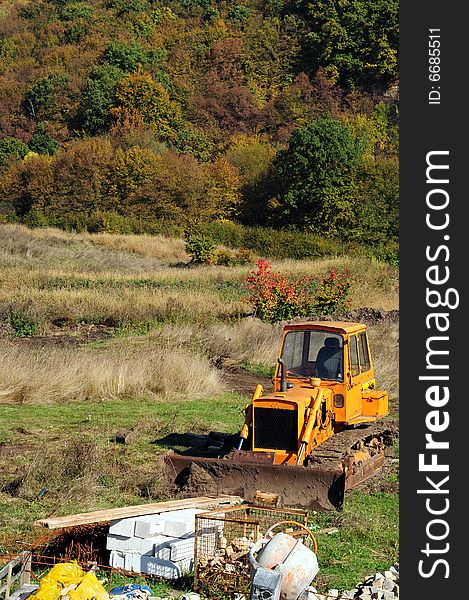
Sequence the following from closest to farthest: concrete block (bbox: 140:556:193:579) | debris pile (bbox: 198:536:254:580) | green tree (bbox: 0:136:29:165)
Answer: debris pile (bbox: 198:536:254:580) → concrete block (bbox: 140:556:193:579) → green tree (bbox: 0:136:29:165)

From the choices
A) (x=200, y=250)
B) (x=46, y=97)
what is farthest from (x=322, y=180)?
(x=46, y=97)

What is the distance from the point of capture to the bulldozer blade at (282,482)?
455 inches

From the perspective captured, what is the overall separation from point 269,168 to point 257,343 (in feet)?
127

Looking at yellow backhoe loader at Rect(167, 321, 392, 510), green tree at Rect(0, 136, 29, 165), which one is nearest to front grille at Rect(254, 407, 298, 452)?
yellow backhoe loader at Rect(167, 321, 392, 510)

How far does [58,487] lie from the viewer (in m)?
12.1

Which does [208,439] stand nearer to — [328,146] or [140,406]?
[140,406]

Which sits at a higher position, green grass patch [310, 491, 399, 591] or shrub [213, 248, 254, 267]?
shrub [213, 248, 254, 267]

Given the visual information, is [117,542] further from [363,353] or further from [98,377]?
[98,377]

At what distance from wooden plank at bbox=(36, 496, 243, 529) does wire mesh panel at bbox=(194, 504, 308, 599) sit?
0.64 metres

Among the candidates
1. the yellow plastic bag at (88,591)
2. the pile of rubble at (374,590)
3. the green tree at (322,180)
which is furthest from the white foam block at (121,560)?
the green tree at (322,180)

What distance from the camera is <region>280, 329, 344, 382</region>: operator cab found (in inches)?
526

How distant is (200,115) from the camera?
7931cm

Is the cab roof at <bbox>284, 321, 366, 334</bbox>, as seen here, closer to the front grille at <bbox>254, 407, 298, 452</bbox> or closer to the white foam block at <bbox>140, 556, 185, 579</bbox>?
the front grille at <bbox>254, 407, 298, 452</bbox>

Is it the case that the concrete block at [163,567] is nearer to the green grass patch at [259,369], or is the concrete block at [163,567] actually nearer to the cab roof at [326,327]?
the cab roof at [326,327]
